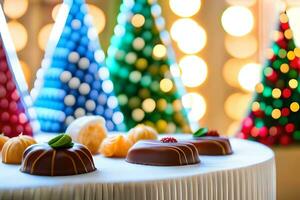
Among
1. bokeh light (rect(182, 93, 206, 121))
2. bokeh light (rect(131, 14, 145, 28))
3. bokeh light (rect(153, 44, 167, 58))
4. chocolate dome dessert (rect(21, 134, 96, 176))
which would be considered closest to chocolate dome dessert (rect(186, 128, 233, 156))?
chocolate dome dessert (rect(21, 134, 96, 176))

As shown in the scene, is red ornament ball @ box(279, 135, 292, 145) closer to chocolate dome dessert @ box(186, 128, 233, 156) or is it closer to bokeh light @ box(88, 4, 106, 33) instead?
chocolate dome dessert @ box(186, 128, 233, 156)

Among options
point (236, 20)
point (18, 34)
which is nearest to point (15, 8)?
point (18, 34)

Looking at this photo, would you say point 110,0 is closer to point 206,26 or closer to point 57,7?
point 57,7

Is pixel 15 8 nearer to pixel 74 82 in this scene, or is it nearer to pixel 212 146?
pixel 74 82

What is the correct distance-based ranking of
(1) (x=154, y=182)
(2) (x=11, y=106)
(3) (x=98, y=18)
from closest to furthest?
1. (1) (x=154, y=182)
2. (2) (x=11, y=106)
3. (3) (x=98, y=18)

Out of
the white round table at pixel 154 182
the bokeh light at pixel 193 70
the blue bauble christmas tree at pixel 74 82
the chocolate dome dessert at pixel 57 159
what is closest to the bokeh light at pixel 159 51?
the blue bauble christmas tree at pixel 74 82

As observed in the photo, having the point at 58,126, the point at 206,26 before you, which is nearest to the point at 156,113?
the point at 58,126
